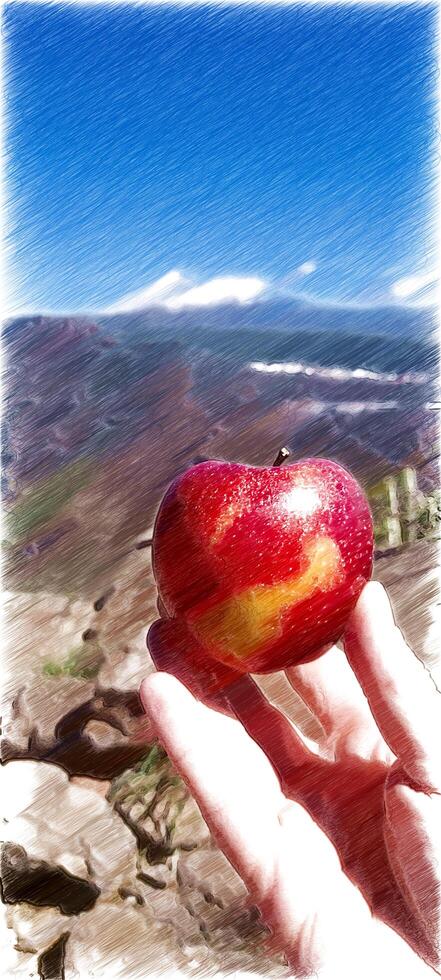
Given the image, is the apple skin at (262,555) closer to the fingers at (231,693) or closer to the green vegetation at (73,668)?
the fingers at (231,693)

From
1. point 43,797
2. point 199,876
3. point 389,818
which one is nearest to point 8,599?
point 43,797

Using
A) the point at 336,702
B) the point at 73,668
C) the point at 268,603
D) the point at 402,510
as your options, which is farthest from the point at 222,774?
the point at 402,510

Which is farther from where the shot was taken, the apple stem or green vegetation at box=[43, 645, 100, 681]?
green vegetation at box=[43, 645, 100, 681]

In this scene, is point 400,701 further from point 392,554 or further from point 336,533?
point 392,554

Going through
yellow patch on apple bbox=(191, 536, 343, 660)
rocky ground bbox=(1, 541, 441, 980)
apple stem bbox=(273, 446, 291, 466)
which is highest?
apple stem bbox=(273, 446, 291, 466)

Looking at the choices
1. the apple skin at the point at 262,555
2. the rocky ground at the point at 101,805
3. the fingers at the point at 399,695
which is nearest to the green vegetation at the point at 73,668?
the rocky ground at the point at 101,805

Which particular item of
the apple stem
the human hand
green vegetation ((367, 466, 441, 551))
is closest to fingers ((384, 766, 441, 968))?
the human hand

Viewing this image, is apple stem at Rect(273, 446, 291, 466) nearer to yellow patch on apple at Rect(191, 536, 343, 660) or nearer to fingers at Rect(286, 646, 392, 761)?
yellow patch on apple at Rect(191, 536, 343, 660)
